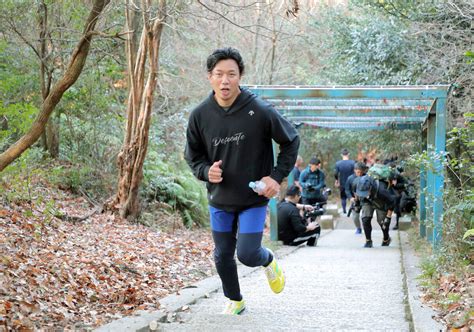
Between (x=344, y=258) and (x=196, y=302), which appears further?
(x=344, y=258)

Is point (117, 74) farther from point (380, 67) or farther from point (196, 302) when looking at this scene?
point (196, 302)

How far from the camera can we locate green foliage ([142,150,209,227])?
1497 centimetres

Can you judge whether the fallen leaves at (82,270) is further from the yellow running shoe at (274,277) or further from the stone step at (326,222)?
the stone step at (326,222)

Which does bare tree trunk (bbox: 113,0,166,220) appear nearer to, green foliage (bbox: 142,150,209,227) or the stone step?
green foliage (bbox: 142,150,209,227)

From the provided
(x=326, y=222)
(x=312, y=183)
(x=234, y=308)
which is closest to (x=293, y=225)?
(x=312, y=183)

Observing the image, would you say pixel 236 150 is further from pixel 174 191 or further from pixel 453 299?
pixel 174 191

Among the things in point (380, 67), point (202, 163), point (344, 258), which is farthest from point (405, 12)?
point (202, 163)

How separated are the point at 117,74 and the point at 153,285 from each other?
28.2ft

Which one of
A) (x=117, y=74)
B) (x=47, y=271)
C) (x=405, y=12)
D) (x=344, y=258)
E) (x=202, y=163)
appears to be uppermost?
(x=405, y=12)

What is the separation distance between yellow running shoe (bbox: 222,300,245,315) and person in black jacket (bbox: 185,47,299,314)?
47 cm

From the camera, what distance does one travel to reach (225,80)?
5.36 metres

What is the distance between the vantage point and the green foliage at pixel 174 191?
589 inches

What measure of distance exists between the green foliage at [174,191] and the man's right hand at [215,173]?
30.9ft

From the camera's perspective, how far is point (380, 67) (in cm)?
1630
